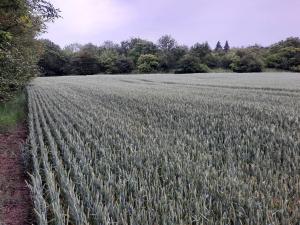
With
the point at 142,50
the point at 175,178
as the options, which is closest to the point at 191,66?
the point at 142,50

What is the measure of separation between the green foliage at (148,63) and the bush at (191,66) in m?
6.72

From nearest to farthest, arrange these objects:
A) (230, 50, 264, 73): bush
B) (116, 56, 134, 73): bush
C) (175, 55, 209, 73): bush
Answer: (230, 50, 264, 73): bush < (175, 55, 209, 73): bush < (116, 56, 134, 73): bush

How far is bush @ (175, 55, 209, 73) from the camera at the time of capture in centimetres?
7375

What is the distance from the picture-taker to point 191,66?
7425 cm

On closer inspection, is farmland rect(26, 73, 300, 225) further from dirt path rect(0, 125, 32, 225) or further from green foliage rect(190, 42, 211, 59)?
green foliage rect(190, 42, 211, 59)

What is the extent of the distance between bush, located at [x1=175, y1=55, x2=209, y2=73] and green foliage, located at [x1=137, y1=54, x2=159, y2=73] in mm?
6718

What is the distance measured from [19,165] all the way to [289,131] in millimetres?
5629

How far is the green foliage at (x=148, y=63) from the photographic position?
3076 inches

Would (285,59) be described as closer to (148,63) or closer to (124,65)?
(148,63)

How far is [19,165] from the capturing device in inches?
281

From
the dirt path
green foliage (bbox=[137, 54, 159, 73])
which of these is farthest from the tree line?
the dirt path

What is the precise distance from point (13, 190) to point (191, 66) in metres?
70.3

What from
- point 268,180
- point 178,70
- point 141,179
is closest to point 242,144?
point 268,180

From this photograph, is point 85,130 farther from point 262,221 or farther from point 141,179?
point 262,221
